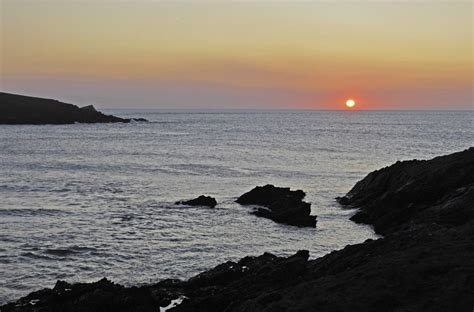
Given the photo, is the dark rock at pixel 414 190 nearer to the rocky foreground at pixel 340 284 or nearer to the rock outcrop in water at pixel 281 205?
the rock outcrop in water at pixel 281 205

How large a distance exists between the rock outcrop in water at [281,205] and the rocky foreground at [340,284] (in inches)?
402

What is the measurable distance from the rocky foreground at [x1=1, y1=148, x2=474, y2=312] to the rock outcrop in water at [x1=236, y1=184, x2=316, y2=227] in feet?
33.5

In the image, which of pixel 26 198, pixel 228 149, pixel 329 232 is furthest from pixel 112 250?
pixel 228 149

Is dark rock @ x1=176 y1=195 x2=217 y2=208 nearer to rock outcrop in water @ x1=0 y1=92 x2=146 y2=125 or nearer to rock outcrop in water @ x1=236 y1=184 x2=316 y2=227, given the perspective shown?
rock outcrop in water @ x1=236 y1=184 x2=316 y2=227

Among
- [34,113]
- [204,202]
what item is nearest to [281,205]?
[204,202]

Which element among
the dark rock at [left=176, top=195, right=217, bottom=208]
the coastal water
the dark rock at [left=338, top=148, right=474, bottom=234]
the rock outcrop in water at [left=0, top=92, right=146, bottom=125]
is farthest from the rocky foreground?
the rock outcrop in water at [left=0, top=92, right=146, bottom=125]

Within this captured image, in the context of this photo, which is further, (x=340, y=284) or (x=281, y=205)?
(x=281, y=205)

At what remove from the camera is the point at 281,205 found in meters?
39.8

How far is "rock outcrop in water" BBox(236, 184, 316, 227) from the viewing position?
3597 centimetres

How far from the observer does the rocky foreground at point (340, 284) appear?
46.1ft

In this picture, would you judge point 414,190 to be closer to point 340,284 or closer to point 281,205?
point 281,205

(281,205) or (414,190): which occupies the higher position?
(414,190)

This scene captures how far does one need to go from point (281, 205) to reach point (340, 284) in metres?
24.5

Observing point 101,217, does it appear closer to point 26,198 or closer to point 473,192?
point 26,198
